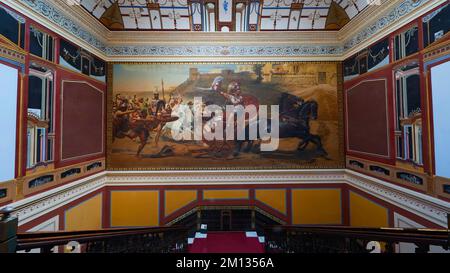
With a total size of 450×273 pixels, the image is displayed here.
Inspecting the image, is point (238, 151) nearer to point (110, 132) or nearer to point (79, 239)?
point (110, 132)

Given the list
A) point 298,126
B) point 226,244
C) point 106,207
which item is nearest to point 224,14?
point 298,126

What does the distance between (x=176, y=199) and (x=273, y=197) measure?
2947 millimetres

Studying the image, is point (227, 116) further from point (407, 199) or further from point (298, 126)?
point (407, 199)

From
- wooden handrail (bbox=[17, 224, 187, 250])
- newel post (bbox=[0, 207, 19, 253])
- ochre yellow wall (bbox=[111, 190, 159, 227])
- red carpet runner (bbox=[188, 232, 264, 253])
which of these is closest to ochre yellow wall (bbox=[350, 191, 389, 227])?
red carpet runner (bbox=[188, 232, 264, 253])

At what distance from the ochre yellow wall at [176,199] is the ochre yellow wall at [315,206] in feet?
10.3

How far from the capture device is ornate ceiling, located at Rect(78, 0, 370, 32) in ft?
18.6

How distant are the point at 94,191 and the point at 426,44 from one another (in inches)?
316

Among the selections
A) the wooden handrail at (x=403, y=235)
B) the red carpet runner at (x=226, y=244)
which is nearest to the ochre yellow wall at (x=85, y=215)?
the red carpet runner at (x=226, y=244)

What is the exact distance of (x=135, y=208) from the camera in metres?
6.30

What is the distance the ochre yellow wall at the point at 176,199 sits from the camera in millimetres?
6320

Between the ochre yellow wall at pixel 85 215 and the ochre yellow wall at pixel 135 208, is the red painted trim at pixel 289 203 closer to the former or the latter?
the ochre yellow wall at pixel 135 208

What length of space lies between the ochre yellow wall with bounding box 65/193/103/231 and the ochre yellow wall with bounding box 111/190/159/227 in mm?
409
